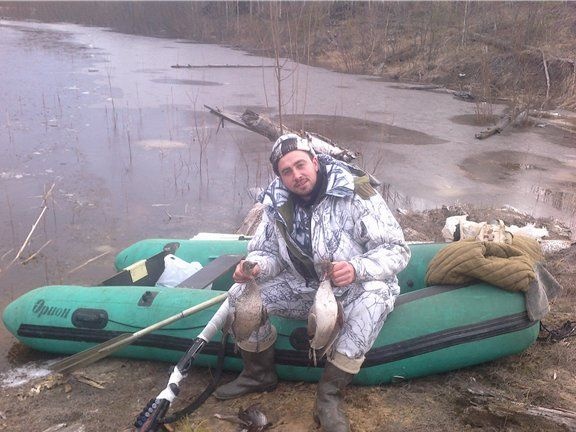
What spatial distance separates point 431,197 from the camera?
6.53 m

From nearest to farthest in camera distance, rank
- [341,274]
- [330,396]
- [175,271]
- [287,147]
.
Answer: [341,274], [330,396], [287,147], [175,271]

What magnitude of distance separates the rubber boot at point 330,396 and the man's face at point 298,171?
2.57 ft

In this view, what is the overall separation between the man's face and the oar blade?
1175 millimetres

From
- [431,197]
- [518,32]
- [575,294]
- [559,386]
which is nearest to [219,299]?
[559,386]

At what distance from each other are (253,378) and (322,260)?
717 mm

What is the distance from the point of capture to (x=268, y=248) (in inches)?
109

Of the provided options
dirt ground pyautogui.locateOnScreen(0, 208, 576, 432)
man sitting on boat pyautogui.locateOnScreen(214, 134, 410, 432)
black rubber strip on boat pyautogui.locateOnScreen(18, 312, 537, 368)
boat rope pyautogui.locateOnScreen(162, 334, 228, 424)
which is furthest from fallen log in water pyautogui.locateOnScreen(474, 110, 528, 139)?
boat rope pyautogui.locateOnScreen(162, 334, 228, 424)

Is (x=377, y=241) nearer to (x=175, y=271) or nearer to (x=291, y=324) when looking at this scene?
(x=291, y=324)

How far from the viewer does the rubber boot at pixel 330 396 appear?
244cm

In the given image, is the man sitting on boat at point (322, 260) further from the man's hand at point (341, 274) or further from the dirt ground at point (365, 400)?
the dirt ground at point (365, 400)

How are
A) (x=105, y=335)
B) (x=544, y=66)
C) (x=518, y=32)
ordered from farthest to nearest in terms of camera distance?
1. (x=518, y=32)
2. (x=544, y=66)
3. (x=105, y=335)

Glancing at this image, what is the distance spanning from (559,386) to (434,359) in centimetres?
60

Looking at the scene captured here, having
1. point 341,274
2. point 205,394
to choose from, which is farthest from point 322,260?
point 205,394

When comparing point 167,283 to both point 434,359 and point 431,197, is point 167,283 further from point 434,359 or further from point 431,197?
point 431,197
